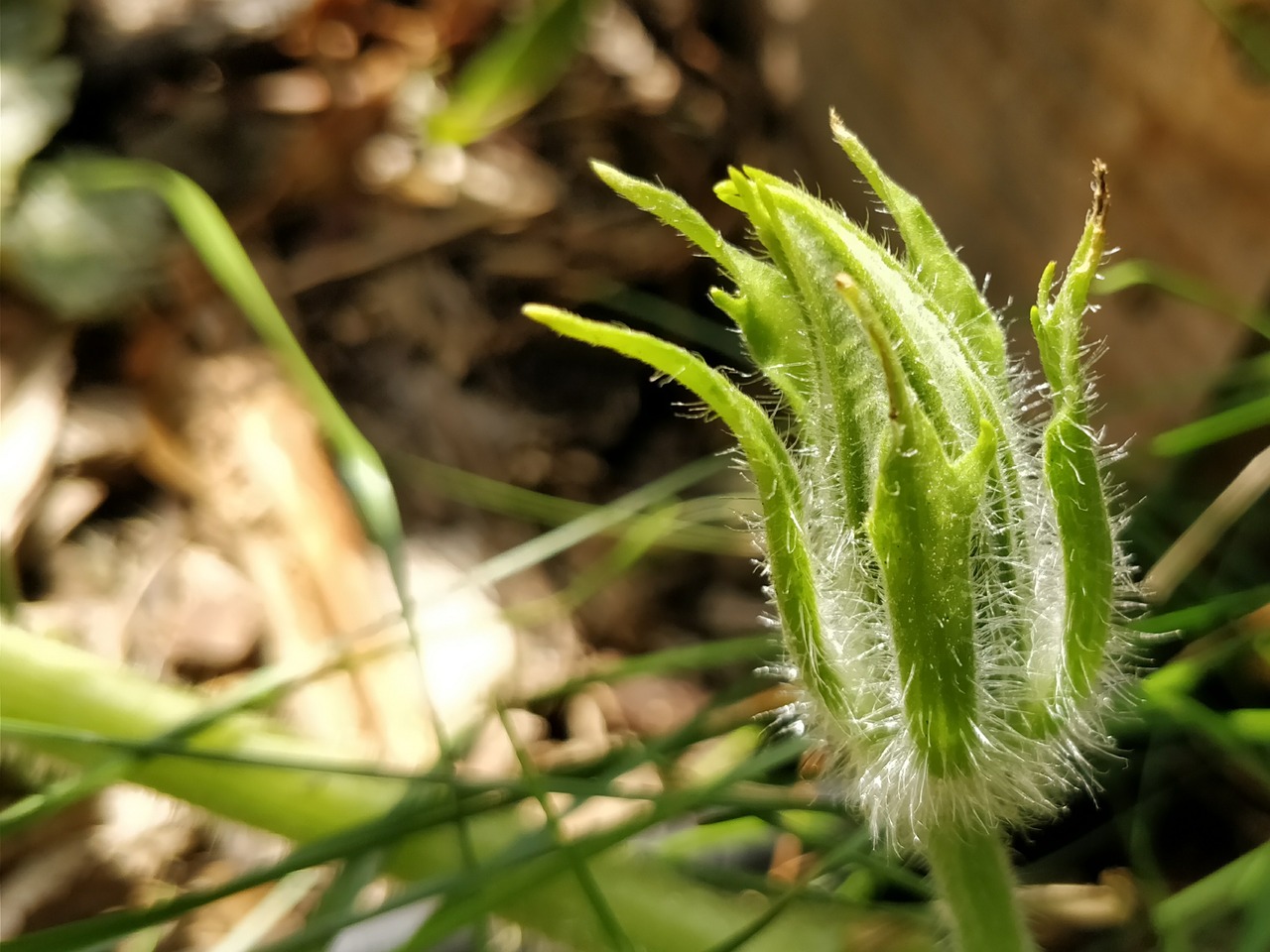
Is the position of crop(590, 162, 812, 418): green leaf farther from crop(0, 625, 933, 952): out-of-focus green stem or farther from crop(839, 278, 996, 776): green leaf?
crop(0, 625, 933, 952): out-of-focus green stem

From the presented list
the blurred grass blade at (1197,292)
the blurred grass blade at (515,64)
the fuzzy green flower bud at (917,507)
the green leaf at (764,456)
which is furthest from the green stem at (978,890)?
the blurred grass blade at (515,64)

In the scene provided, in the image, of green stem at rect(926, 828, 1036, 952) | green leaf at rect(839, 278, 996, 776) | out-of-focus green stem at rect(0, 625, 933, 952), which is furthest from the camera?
out-of-focus green stem at rect(0, 625, 933, 952)

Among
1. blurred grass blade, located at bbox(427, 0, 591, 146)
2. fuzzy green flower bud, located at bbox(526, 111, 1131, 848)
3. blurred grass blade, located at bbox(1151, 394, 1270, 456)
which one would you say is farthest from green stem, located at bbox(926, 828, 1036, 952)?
blurred grass blade, located at bbox(427, 0, 591, 146)

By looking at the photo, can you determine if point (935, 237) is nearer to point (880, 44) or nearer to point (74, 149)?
point (880, 44)

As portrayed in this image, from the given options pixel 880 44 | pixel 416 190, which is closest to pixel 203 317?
pixel 416 190

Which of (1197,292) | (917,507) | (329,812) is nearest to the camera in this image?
(917,507)

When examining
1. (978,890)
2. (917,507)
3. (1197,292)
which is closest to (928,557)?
(917,507)

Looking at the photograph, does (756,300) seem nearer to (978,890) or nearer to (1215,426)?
(978,890)
